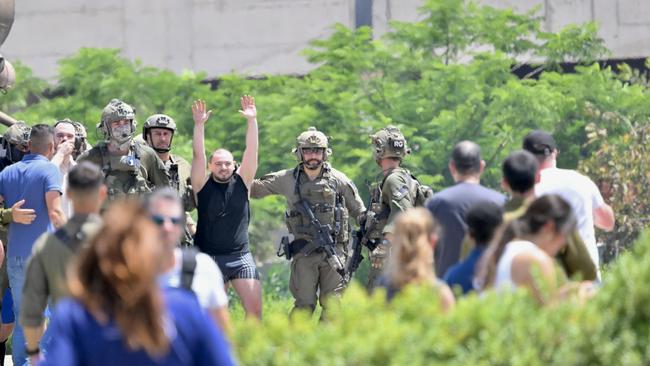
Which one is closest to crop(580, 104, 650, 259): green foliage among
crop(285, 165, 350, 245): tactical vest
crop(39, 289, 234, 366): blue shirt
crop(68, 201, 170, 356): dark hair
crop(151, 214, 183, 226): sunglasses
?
crop(285, 165, 350, 245): tactical vest

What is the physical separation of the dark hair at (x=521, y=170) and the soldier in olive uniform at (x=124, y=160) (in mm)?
3704

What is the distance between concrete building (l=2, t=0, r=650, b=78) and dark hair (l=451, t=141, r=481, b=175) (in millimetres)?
27025

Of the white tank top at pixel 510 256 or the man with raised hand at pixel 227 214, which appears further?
the man with raised hand at pixel 227 214

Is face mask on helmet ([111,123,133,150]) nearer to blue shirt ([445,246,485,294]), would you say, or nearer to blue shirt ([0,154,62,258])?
blue shirt ([0,154,62,258])

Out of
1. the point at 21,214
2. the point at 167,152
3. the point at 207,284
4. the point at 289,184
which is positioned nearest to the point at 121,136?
the point at 167,152

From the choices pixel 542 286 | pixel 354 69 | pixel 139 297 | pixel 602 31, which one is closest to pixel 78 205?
pixel 542 286

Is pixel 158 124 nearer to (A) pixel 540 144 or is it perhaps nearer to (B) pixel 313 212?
(B) pixel 313 212

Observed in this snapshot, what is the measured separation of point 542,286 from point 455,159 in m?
2.31

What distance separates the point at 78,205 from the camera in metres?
7.37

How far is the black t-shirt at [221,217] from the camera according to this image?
1154 centimetres

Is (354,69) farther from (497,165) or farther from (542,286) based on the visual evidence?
(542,286)

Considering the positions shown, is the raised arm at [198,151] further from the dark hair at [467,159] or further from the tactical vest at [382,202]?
the dark hair at [467,159]

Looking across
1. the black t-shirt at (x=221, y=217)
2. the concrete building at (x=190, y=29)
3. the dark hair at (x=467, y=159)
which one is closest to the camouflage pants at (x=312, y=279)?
the black t-shirt at (x=221, y=217)

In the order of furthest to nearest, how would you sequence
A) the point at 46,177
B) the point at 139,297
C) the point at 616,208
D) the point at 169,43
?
1. the point at 169,43
2. the point at 616,208
3. the point at 46,177
4. the point at 139,297
